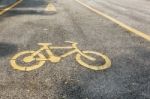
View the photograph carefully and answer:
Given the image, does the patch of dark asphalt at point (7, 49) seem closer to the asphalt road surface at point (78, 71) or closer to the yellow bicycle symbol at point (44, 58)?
the asphalt road surface at point (78, 71)

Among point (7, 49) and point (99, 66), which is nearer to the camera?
point (99, 66)

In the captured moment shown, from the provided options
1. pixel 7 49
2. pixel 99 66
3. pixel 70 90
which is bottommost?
pixel 7 49

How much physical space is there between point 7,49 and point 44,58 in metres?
0.94

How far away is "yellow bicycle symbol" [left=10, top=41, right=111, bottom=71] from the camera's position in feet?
14.2

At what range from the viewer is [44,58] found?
4664 millimetres

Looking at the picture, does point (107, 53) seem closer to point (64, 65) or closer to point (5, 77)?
point (64, 65)

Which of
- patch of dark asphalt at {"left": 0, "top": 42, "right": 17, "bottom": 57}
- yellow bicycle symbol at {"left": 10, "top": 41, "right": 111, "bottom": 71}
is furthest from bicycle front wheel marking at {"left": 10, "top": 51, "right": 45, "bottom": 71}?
patch of dark asphalt at {"left": 0, "top": 42, "right": 17, "bottom": 57}

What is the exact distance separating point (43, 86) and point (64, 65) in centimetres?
88

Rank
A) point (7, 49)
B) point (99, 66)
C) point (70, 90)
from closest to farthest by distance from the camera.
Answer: point (70, 90) → point (99, 66) → point (7, 49)

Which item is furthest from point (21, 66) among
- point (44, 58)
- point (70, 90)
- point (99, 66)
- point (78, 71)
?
point (99, 66)

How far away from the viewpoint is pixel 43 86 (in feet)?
11.8

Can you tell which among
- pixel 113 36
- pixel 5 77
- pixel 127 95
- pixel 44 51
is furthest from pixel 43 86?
pixel 113 36

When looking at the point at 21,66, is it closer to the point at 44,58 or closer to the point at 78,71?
the point at 44,58

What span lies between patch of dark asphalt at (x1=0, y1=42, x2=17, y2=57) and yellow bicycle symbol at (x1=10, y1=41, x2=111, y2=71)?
0.23 meters
